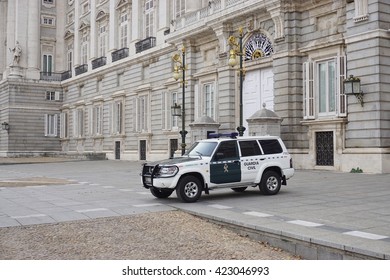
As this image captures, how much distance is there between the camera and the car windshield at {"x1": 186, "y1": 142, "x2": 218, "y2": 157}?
43.7 ft

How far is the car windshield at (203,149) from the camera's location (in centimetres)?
1333

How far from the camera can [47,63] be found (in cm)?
5650

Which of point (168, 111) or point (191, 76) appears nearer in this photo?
point (191, 76)

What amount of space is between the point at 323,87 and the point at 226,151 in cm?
1165

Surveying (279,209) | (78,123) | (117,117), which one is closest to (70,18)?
(78,123)

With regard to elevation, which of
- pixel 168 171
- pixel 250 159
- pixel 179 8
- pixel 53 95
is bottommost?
pixel 168 171

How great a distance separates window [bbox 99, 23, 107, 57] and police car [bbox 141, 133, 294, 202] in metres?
35.9

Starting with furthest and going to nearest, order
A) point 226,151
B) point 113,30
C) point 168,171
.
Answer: point 113,30 → point 226,151 → point 168,171

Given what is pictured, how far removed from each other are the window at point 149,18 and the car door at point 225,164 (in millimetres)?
28008

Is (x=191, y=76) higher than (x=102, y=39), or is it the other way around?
(x=102, y=39)

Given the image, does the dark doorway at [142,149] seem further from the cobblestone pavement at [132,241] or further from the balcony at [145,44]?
the cobblestone pavement at [132,241]

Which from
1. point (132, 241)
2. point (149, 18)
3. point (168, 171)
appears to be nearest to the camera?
point (132, 241)

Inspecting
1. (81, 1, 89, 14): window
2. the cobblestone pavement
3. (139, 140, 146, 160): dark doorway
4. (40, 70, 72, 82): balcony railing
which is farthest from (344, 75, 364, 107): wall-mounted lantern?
(40, 70, 72, 82): balcony railing

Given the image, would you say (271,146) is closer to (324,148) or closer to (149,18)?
(324,148)
